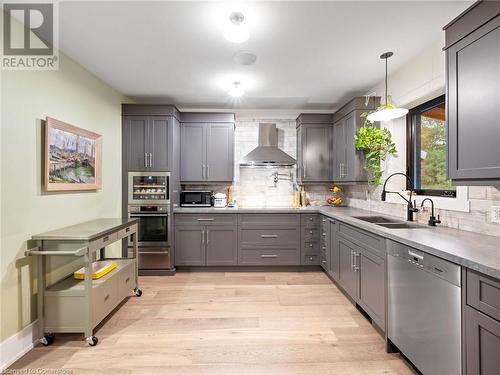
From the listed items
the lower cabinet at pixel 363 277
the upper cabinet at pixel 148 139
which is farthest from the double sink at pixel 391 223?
the upper cabinet at pixel 148 139

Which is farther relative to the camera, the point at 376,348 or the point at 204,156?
the point at 204,156

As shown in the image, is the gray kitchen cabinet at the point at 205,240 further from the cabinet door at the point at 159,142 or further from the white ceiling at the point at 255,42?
the white ceiling at the point at 255,42

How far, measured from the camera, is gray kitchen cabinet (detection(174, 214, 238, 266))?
3.73 m

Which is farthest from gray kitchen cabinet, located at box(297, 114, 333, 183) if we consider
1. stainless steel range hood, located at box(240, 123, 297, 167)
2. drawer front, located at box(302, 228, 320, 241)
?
drawer front, located at box(302, 228, 320, 241)

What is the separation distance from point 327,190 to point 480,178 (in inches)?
118

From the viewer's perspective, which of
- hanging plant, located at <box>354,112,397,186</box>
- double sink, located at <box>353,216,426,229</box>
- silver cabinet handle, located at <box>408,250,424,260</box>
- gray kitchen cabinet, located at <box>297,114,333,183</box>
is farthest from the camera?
gray kitchen cabinet, located at <box>297,114,333,183</box>

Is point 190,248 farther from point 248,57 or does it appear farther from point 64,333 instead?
point 248,57

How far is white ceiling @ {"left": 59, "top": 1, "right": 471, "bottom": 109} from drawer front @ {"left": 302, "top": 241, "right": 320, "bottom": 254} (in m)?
2.23

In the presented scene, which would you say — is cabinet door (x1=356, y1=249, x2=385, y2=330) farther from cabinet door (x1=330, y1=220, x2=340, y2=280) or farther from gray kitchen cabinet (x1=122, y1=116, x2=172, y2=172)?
gray kitchen cabinet (x1=122, y1=116, x2=172, y2=172)

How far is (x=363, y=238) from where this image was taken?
7.79 feet

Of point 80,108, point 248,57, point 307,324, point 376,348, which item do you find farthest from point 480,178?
point 80,108

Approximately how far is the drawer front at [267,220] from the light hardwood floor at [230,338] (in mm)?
982

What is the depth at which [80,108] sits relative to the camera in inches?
108

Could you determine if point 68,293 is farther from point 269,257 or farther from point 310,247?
point 310,247
